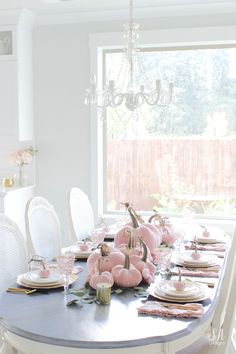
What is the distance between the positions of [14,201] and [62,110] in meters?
0.99

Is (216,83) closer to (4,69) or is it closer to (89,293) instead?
(4,69)

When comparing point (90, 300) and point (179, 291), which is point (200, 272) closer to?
point (179, 291)

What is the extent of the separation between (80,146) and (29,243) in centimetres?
180

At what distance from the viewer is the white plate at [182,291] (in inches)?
82.9

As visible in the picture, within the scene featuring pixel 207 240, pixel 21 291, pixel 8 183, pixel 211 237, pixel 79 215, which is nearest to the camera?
pixel 21 291

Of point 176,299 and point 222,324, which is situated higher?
point 176,299

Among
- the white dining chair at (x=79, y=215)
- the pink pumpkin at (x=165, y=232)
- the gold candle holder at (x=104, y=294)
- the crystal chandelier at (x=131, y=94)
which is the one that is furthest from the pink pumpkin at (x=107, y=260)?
the white dining chair at (x=79, y=215)

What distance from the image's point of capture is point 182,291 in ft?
7.00

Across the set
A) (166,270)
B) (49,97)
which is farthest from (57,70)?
(166,270)

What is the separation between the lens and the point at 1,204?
432cm

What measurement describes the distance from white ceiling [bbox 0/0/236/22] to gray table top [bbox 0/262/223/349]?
284cm

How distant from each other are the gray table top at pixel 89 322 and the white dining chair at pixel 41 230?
0.89 metres

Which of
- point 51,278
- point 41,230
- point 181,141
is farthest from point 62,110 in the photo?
point 51,278

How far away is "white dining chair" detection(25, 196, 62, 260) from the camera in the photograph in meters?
3.03
